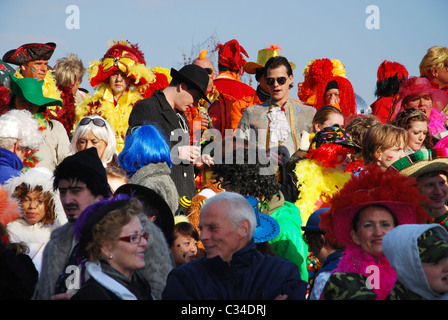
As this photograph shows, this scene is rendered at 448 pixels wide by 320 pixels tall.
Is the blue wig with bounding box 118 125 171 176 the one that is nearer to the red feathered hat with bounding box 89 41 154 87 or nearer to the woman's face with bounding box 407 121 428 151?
the red feathered hat with bounding box 89 41 154 87

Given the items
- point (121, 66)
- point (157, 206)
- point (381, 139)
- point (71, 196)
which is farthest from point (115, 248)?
point (121, 66)

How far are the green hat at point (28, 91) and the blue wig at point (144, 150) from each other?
1.87 m

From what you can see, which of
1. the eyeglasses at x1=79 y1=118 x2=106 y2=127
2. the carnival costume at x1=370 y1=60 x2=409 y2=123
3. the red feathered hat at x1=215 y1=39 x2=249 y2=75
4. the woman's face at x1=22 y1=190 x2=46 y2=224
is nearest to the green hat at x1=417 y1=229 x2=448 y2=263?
the woman's face at x1=22 y1=190 x2=46 y2=224

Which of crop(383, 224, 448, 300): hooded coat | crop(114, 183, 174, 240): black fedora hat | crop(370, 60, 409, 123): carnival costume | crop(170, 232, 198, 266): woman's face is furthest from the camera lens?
crop(370, 60, 409, 123): carnival costume

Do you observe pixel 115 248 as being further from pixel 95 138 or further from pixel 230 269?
pixel 95 138

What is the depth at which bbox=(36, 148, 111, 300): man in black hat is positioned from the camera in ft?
13.4

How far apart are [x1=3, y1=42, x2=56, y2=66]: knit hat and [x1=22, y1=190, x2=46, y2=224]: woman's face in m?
3.61

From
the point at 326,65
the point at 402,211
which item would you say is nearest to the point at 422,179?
the point at 402,211

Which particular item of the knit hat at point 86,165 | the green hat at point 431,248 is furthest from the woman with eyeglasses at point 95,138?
the green hat at point 431,248

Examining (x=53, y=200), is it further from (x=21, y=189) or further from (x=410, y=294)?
(x=410, y=294)

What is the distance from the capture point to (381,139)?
6242 mm

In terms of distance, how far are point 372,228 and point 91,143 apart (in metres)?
3.20

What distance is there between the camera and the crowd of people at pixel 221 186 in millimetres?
3908

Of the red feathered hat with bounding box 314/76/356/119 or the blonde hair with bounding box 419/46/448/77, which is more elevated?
the blonde hair with bounding box 419/46/448/77
